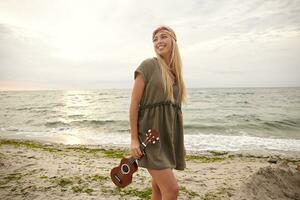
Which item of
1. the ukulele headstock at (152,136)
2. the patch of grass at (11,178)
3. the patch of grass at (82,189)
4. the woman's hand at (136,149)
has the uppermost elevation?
the ukulele headstock at (152,136)

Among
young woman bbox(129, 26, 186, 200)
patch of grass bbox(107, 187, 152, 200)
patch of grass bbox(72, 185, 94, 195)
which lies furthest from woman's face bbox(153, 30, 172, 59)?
patch of grass bbox(72, 185, 94, 195)

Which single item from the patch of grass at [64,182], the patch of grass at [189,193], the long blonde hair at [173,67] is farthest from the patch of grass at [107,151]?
the long blonde hair at [173,67]

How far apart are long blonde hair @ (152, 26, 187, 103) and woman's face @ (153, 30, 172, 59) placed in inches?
1.4

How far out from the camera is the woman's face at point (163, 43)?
236 centimetres

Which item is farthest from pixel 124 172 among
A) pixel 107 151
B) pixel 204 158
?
pixel 107 151

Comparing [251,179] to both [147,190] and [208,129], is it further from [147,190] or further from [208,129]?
[208,129]

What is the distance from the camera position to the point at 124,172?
2443mm

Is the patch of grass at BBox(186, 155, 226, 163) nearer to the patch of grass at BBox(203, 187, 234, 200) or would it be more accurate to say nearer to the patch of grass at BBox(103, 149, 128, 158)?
the patch of grass at BBox(103, 149, 128, 158)

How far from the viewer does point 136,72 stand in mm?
2219

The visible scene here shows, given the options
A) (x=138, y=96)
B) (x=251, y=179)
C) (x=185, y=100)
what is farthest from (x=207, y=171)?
(x=138, y=96)

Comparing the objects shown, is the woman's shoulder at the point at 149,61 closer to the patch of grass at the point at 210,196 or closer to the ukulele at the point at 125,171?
the ukulele at the point at 125,171

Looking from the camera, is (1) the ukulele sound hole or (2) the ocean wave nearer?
(1) the ukulele sound hole

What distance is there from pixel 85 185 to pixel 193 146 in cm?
796

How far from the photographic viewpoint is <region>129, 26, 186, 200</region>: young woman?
219 cm
